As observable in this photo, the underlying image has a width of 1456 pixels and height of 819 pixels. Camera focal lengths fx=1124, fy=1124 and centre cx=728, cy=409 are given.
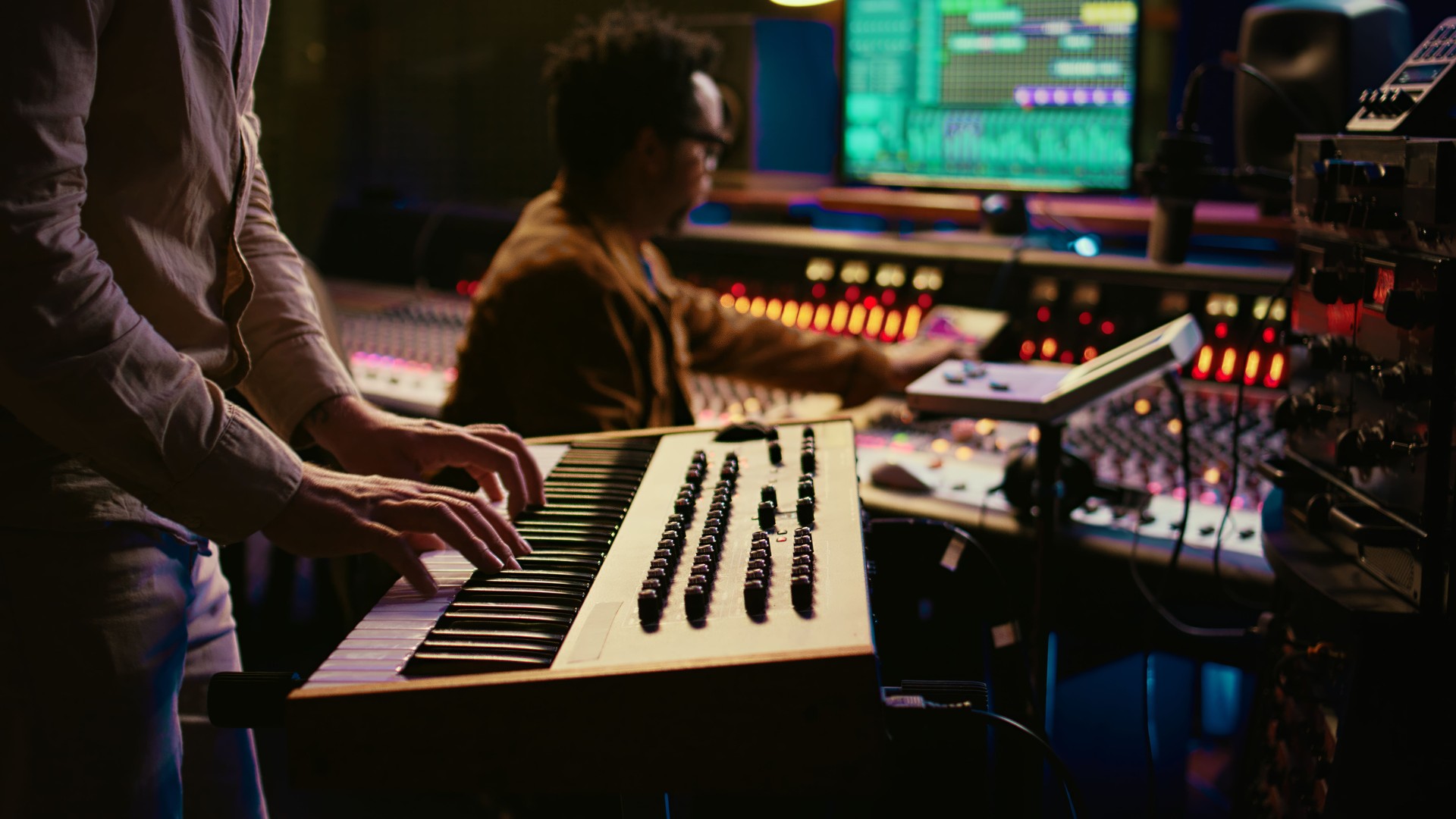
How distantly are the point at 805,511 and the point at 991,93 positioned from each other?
162 centimetres

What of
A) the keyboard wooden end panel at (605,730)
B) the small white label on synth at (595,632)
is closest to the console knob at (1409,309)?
the keyboard wooden end panel at (605,730)

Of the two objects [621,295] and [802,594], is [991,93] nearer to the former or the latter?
[621,295]

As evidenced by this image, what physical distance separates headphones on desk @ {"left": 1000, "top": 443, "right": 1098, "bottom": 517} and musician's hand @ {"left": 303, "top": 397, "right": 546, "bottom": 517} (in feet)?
2.44

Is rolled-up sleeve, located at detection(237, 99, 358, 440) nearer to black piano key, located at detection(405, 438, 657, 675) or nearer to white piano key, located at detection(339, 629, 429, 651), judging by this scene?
black piano key, located at detection(405, 438, 657, 675)

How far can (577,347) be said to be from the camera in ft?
6.08

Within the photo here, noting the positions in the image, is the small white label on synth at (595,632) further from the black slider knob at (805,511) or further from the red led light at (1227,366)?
the red led light at (1227,366)

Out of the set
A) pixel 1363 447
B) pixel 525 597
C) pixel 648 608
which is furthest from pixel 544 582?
pixel 1363 447

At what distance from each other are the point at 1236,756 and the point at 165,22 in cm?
244

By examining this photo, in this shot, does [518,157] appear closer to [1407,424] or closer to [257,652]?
[257,652]

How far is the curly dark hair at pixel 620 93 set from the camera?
6.77 ft

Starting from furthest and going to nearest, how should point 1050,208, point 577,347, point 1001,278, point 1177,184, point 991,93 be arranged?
1. point 1050,208
2. point 991,93
3. point 1001,278
4. point 577,347
5. point 1177,184

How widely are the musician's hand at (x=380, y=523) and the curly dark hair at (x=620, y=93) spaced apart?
4.08ft

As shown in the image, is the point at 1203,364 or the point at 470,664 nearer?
the point at 470,664

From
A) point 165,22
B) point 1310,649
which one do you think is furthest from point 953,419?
point 165,22
